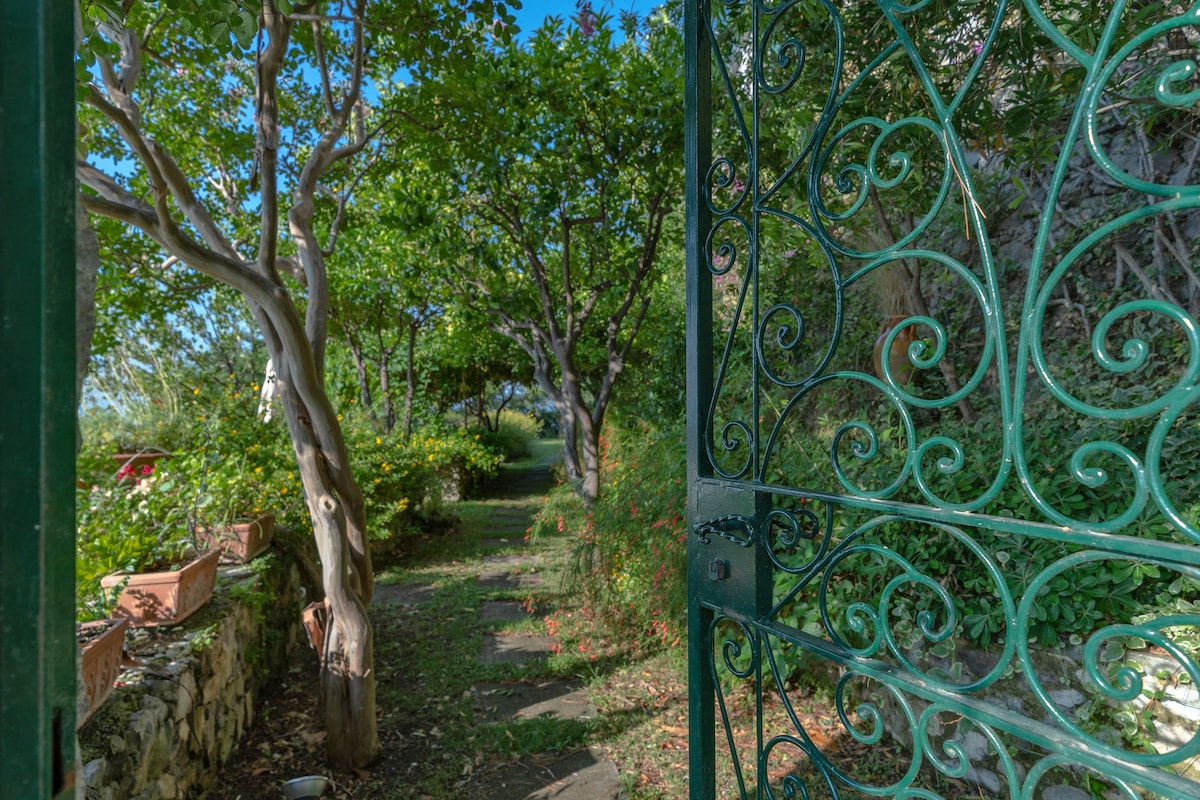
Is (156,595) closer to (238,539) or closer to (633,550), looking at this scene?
(238,539)

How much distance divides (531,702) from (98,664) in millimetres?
2273

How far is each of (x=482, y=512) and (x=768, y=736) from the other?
23.6 feet

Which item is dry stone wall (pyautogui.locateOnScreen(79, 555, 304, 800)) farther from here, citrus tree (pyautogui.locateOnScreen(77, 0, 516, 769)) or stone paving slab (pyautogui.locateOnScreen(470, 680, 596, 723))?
stone paving slab (pyautogui.locateOnScreen(470, 680, 596, 723))

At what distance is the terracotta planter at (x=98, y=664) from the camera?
1.90 m

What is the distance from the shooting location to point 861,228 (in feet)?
12.2

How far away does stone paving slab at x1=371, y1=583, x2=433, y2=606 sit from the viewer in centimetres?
545

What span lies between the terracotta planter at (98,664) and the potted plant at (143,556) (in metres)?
0.46

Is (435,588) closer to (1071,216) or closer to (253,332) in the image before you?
(1071,216)

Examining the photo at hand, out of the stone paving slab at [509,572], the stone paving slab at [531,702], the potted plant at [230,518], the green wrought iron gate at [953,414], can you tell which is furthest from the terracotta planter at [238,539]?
the green wrought iron gate at [953,414]

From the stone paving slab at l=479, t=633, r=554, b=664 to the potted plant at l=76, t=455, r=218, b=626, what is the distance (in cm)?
187

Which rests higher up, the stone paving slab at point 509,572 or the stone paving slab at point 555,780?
the stone paving slab at point 509,572

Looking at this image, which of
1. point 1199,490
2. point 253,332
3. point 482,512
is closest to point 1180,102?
point 1199,490

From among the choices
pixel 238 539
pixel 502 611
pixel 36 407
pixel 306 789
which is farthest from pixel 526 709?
pixel 36 407

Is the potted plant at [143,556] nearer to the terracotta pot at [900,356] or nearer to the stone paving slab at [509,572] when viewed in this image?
the stone paving slab at [509,572]
